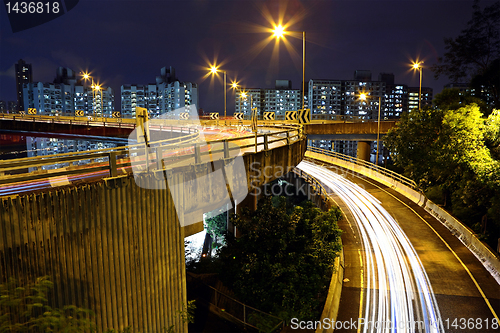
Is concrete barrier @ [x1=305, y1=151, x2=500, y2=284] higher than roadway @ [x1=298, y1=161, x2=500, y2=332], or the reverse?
concrete barrier @ [x1=305, y1=151, x2=500, y2=284]

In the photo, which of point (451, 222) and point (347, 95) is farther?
point (347, 95)

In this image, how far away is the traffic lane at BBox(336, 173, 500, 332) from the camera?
39.8 ft

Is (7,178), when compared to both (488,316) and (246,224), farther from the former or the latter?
(488,316)

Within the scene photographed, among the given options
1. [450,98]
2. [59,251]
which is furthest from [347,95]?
[59,251]

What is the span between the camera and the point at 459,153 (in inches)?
699

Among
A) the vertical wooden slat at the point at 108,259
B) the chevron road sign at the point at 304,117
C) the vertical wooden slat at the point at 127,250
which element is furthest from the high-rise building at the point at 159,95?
the vertical wooden slat at the point at 108,259

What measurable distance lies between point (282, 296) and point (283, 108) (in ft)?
546

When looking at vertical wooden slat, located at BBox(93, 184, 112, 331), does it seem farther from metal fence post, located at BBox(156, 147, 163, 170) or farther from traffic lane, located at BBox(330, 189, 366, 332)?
traffic lane, located at BBox(330, 189, 366, 332)

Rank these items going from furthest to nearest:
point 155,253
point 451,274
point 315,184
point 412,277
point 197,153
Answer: point 315,184
point 451,274
point 412,277
point 197,153
point 155,253

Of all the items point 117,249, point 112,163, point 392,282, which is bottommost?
point 392,282

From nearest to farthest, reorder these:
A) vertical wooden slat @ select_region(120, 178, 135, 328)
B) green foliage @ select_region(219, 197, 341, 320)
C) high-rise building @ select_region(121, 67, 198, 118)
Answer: vertical wooden slat @ select_region(120, 178, 135, 328)
green foliage @ select_region(219, 197, 341, 320)
high-rise building @ select_region(121, 67, 198, 118)

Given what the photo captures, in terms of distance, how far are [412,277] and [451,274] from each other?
6.18 ft

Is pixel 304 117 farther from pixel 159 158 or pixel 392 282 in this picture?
pixel 159 158

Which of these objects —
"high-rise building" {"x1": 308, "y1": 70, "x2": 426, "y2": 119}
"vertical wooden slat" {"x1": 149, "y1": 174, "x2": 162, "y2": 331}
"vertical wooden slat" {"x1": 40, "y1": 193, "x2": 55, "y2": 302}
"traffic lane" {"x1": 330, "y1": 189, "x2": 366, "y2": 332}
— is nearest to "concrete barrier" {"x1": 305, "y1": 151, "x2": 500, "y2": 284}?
"traffic lane" {"x1": 330, "y1": 189, "x2": 366, "y2": 332}
